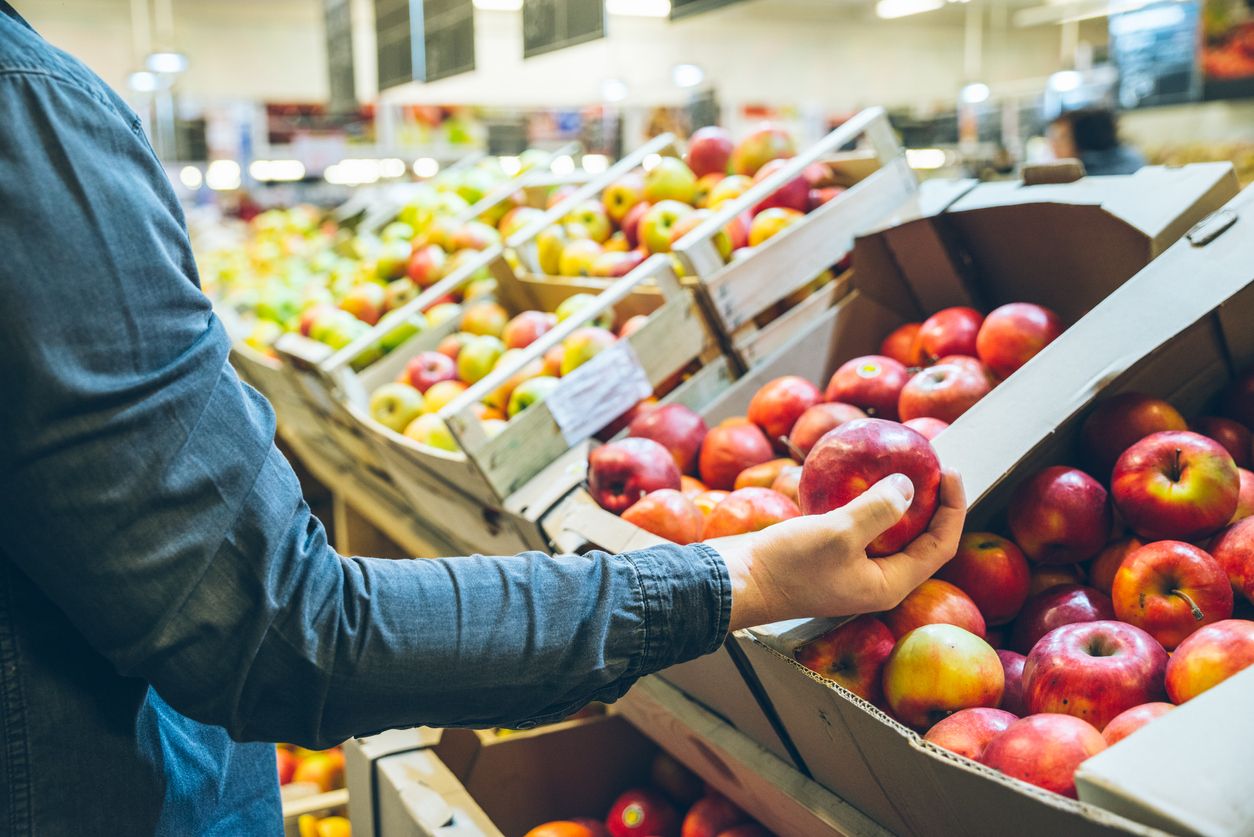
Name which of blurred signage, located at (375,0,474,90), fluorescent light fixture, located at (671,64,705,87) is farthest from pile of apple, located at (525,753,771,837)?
fluorescent light fixture, located at (671,64,705,87)

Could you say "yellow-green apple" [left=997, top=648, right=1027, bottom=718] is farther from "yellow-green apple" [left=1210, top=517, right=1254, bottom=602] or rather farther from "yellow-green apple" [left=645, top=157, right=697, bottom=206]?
"yellow-green apple" [left=645, top=157, right=697, bottom=206]

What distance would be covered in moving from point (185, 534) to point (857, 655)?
0.77 m

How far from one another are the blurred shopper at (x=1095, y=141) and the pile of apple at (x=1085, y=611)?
4.34 m

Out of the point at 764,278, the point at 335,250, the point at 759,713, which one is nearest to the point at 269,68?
the point at 335,250

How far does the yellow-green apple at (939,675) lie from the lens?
1164 millimetres

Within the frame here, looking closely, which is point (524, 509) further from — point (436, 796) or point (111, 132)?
point (111, 132)

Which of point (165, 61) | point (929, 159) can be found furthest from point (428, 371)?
point (929, 159)

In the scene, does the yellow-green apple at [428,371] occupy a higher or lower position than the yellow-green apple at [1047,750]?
lower

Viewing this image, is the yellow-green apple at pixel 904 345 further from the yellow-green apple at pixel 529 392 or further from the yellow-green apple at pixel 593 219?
the yellow-green apple at pixel 593 219

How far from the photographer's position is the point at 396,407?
2.68 metres

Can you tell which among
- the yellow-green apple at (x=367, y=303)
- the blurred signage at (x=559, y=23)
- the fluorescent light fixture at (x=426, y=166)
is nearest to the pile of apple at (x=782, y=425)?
the blurred signage at (x=559, y=23)

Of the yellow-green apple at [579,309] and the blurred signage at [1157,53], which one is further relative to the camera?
the blurred signage at [1157,53]

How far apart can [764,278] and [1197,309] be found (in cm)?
94

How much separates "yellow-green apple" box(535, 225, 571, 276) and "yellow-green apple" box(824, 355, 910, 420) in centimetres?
140
